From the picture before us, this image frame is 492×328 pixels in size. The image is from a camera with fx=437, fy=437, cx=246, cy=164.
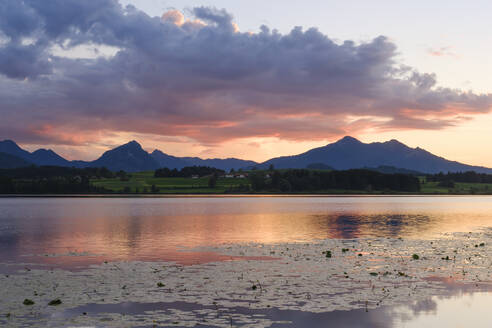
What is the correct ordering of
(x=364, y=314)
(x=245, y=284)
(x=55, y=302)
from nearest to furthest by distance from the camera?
(x=364, y=314), (x=55, y=302), (x=245, y=284)

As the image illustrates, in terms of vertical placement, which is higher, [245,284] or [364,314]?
[364,314]

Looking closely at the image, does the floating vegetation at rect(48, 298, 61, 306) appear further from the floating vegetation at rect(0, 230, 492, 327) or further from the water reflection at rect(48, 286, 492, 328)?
the water reflection at rect(48, 286, 492, 328)

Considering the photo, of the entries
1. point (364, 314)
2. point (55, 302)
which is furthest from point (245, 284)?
point (55, 302)

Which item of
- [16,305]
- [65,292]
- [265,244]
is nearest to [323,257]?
[265,244]

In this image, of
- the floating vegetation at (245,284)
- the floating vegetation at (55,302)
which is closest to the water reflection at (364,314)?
the floating vegetation at (245,284)

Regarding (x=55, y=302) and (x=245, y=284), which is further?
(x=245, y=284)

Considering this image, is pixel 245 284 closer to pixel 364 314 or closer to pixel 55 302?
pixel 364 314

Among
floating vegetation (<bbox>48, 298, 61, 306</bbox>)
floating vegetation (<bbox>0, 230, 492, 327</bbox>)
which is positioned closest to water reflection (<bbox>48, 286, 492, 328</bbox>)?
floating vegetation (<bbox>0, 230, 492, 327</bbox>)

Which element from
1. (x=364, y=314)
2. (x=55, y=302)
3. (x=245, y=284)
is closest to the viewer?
(x=364, y=314)

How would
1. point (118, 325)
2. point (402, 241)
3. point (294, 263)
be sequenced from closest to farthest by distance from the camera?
point (118, 325), point (294, 263), point (402, 241)

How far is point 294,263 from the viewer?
34938 millimetres

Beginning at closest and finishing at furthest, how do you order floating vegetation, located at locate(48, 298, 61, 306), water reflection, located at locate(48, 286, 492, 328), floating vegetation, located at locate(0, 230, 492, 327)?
water reflection, located at locate(48, 286, 492, 328) < floating vegetation, located at locate(0, 230, 492, 327) < floating vegetation, located at locate(48, 298, 61, 306)

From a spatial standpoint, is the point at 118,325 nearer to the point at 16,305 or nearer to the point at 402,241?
the point at 16,305

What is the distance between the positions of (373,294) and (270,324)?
8.33m
